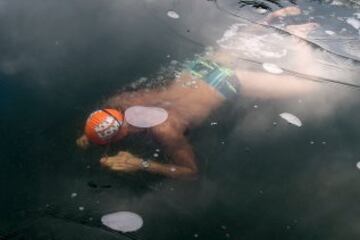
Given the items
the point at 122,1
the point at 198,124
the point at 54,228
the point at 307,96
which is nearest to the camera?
the point at 54,228

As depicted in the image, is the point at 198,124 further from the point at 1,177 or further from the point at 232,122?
the point at 1,177

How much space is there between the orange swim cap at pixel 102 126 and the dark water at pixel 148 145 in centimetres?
17

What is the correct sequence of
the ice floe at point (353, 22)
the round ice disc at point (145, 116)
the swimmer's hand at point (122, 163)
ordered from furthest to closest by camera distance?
1. the ice floe at point (353, 22)
2. the round ice disc at point (145, 116)
3. the swimmer's hand at point (122, 163)

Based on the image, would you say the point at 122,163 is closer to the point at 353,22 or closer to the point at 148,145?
the point at 148,145

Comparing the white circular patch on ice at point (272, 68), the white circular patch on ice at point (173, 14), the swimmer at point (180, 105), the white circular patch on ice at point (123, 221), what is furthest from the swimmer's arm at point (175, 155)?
the white circular patch on ice at point (173, 14)

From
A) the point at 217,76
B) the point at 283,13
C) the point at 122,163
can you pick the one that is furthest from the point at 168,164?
the point at 283,13

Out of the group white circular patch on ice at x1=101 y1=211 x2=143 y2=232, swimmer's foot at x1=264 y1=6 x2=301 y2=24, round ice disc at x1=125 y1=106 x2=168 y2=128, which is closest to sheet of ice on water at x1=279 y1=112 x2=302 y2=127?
round ice disc at x1=125 y1=106 x2=168 y2=128

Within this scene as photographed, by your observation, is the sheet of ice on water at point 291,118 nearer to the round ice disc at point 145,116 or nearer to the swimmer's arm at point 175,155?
the swimmer's arm at point 175,155

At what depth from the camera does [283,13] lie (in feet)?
23.1

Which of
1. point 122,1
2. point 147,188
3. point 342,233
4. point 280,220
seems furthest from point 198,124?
point 122,1

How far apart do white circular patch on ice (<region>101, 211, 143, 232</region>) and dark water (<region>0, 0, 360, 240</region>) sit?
0.06m

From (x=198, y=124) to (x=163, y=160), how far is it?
66 centimetres

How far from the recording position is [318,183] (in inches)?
185

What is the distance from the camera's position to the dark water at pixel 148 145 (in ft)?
13.5
